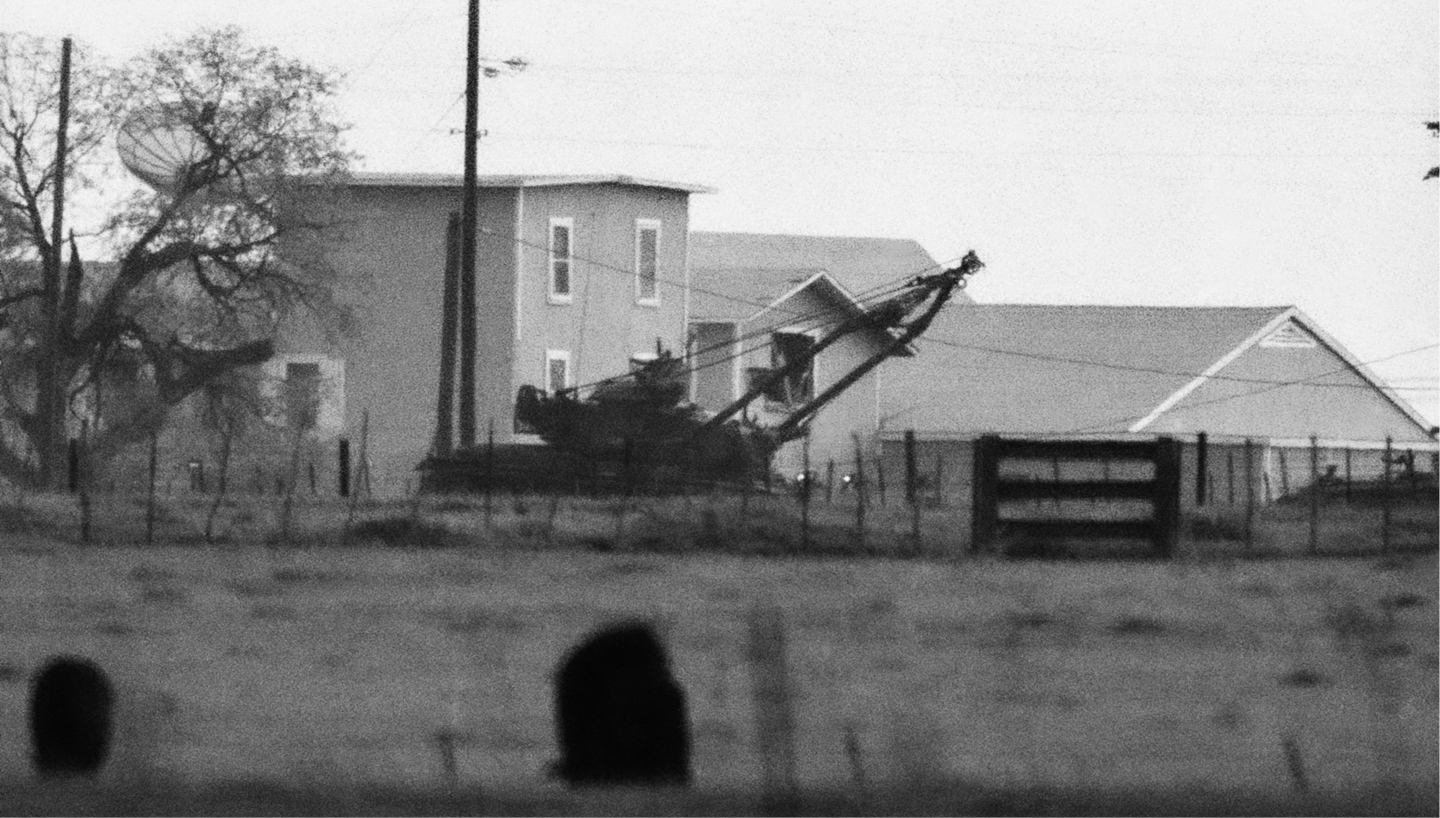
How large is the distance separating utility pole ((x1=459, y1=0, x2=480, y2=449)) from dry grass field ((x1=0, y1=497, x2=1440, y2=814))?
20.0 m

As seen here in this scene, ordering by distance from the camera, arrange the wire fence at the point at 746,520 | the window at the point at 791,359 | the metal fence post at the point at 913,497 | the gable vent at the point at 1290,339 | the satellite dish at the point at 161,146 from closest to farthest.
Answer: the wire fence at the point at 746,520 < the metal fence post at the point at 913,497 < the satellite dish at the point at 161,146 < the window at the point at 791,359 < the gable vent at the point at 1290,339

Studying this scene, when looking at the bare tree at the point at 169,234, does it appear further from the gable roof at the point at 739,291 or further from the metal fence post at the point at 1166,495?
the metal fence post at the point at 1166,495

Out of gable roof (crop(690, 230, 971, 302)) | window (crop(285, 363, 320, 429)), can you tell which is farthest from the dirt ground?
gable roof (crop(690, 230, 971, 302))

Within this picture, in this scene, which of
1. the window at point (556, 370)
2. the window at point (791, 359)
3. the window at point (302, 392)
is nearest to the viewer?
the window at point (302, 392)

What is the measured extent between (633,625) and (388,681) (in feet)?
18.1

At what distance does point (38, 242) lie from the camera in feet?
163

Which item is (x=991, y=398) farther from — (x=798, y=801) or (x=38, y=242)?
(x=798, y=801)

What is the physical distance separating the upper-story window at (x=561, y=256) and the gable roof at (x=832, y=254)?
19743 mm

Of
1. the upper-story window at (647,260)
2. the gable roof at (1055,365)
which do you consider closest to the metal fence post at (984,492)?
the upper-story window at (647,260)

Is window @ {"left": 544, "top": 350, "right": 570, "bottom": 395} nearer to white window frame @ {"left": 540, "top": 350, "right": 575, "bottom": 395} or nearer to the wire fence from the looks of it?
white window frame @ {"left": 540, "top": 350, "right": 575, "bottom": 395}

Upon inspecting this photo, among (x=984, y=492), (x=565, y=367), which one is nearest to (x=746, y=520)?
(x=984, y=492)

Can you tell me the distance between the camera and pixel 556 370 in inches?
2219

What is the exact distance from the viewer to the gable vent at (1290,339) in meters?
62.2

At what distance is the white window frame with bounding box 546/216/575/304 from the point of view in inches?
2210
